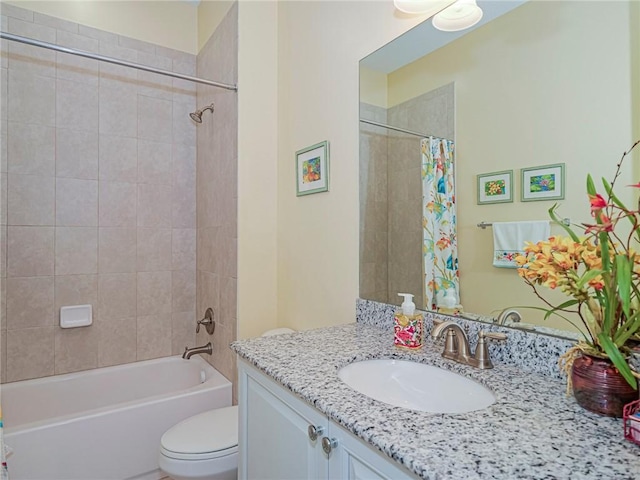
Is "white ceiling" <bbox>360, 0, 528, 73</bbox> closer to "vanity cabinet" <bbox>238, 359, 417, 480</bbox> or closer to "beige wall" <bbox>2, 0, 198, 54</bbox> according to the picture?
"vanity cabinet" <bbox>238, 359, 417, 480</bbox>

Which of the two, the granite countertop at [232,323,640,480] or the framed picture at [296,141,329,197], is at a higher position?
the framed picture at [296,141,329,197]

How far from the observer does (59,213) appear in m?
2.35

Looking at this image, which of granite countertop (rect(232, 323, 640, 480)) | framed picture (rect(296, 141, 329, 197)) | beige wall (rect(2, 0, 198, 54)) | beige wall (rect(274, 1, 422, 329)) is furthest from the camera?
beige wall (rect(2, 0, 198, 54))

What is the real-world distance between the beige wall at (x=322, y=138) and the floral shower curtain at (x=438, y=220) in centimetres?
36

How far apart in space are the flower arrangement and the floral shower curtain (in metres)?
0.40

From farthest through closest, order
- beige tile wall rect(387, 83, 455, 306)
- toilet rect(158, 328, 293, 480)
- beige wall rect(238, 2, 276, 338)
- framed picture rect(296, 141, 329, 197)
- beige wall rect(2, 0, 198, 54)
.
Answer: beige wall rect(2, 0, 198, 54) → beige wall rect(238, 2, 276, 338) → framed picture rect(296, 141, 329, 197) → toilet rect(158, 328, 293, 480) → beige tile wall rect(387, 83, 455, 306)

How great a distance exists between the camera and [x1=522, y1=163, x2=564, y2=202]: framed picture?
966 mm

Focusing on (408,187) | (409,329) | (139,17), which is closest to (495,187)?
(408,187)

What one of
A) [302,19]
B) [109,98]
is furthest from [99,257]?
[302,19]

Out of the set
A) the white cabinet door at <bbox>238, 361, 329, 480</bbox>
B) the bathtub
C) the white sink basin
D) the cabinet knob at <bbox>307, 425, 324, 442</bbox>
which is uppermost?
the white sink basin

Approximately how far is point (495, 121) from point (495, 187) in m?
0.20

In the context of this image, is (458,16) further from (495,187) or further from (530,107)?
(495,187)

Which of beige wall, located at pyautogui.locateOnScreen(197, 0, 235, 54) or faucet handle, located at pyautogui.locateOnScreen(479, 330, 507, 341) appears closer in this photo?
faucet handle, located at pyautogui.locateOnScreen(479, 330, 507, 341)

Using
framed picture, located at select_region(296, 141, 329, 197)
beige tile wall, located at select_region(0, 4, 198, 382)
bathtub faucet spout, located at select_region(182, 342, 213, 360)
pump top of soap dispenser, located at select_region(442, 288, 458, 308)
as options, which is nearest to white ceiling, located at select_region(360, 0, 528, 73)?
framed picture, located at select_region(296, 141, 329, 197)
